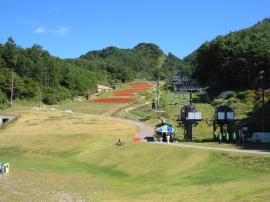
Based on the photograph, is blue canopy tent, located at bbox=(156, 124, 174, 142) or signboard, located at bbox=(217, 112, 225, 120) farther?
blue canopy tent, located at bbox=(156, 124, 174, 142)

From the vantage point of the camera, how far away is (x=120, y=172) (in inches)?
1532

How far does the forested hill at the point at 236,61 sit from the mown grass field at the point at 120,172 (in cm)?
4406

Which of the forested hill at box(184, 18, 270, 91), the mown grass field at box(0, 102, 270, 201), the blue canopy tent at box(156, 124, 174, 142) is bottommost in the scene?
the mown grass field at box(0, 102, 270, 201)

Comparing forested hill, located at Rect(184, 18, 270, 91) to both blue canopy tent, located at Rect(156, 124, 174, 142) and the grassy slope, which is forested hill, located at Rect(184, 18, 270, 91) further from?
blue canopy tent, located at Rect(156, 124, 174, 142)

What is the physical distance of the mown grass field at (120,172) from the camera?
27125 millimetres

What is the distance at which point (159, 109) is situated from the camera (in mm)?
88875

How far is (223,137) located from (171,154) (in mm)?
11422

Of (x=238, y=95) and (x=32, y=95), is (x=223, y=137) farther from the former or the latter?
(x=32, y=95)

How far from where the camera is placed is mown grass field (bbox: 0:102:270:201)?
27.1 metres

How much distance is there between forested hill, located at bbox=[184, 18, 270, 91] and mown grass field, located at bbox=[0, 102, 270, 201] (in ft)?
145

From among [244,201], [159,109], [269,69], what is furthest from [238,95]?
[244,201]

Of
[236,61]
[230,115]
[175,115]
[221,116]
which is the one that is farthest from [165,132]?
[236,61]

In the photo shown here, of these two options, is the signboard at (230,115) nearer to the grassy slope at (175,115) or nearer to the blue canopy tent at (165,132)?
the blue canopy tent at (165,132)

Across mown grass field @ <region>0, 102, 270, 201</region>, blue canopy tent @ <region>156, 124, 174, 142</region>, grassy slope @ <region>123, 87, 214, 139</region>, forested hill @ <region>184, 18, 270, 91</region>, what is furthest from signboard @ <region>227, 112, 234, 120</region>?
forested hill @ <region>184, 18, 270, 91</region>
